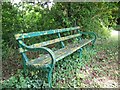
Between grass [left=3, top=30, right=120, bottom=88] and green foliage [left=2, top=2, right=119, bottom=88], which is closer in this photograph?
grass [left=3, top=30, right=120, bottom=88]

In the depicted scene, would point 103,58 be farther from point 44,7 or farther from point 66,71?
point 44,7

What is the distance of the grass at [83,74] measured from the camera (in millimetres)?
3614

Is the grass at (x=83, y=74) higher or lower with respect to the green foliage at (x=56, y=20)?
lower

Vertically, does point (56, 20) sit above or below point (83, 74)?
above

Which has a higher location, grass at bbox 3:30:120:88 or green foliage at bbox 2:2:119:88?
green foliage at bbox 2:2:119:88

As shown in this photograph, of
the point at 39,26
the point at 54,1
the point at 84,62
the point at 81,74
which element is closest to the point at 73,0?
the point at 54,1

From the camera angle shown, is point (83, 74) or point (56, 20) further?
point (56, 20)

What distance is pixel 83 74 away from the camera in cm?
433

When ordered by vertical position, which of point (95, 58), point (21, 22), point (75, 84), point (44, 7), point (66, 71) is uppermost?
point (44, 7)

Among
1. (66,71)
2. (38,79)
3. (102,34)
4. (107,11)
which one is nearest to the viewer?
(38,79)

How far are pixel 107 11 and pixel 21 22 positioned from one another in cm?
411

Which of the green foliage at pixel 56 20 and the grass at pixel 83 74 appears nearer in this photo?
Answer: the grass at pixel 83 74

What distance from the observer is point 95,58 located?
5.80 m

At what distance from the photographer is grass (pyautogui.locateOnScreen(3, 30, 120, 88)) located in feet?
11.9
